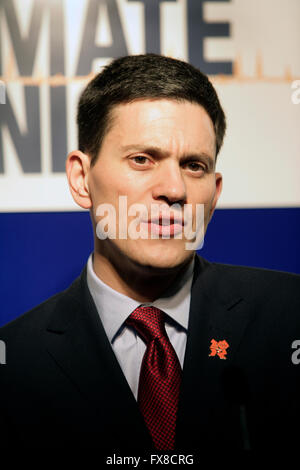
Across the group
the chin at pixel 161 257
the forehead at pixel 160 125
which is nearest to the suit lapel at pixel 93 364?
the chin at pixel 161 257

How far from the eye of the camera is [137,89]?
47.7 inches

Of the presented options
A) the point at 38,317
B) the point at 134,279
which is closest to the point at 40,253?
the point at 38,317

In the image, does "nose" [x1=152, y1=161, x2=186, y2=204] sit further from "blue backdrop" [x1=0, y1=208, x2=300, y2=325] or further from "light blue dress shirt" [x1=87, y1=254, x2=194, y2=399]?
"blue backdrop" [x1=0, y1=208, x2=300, y2=325]

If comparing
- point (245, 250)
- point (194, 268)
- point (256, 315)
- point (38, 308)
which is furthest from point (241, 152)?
point (38, 308)

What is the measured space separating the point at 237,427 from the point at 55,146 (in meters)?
1.05

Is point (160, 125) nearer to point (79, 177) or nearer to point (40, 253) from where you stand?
point (79, 177)

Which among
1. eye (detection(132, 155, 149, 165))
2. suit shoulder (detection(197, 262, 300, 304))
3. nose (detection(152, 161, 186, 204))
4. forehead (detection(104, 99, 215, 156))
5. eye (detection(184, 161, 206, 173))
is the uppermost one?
forehead (detection(104, 99, 215, 156))

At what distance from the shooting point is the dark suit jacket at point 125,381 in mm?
1144

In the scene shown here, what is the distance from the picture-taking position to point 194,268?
138 centimetres

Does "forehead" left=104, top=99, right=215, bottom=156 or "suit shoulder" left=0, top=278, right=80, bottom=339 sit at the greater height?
"forehead" left=104, top=99, right=215, bottom=156

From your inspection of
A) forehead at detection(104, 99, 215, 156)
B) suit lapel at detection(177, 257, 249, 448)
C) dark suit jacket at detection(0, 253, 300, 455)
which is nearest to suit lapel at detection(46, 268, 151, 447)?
dark suit jacket at detection(0, 253, 300, 455)

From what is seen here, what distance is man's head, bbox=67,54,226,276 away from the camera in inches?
45.5

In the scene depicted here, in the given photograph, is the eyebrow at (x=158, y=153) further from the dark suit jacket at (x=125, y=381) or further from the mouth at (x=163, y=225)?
the dark suit jacket at (x=125, y=381)
